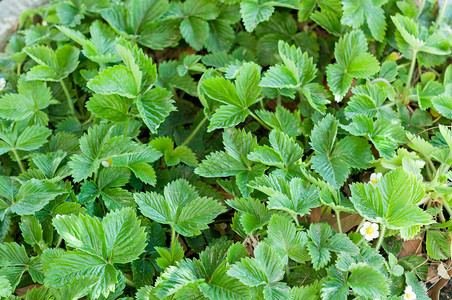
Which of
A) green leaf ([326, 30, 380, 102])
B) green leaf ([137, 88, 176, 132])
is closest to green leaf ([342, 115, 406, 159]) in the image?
green leaf ([326, 30, 380, 102])

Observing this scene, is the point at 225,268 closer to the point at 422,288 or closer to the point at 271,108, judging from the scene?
the point at 422,288

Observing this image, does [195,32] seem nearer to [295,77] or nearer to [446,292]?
[295,77]

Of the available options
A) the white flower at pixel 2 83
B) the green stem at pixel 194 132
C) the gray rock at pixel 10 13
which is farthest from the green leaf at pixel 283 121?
the gray rock at pixel 10 13

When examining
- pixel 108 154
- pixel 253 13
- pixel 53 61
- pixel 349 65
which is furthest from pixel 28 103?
pixel 349 65

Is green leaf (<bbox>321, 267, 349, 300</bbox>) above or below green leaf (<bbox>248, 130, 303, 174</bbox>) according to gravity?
below

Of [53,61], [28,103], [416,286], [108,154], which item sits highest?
[53,61]

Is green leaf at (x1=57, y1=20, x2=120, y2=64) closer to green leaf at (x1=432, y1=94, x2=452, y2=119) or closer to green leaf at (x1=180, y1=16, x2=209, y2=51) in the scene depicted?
green leaf at (x1=180, y1=16, x2=209, y2=51)

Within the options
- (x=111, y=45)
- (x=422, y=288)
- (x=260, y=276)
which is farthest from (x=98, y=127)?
(x=422, y=288)
